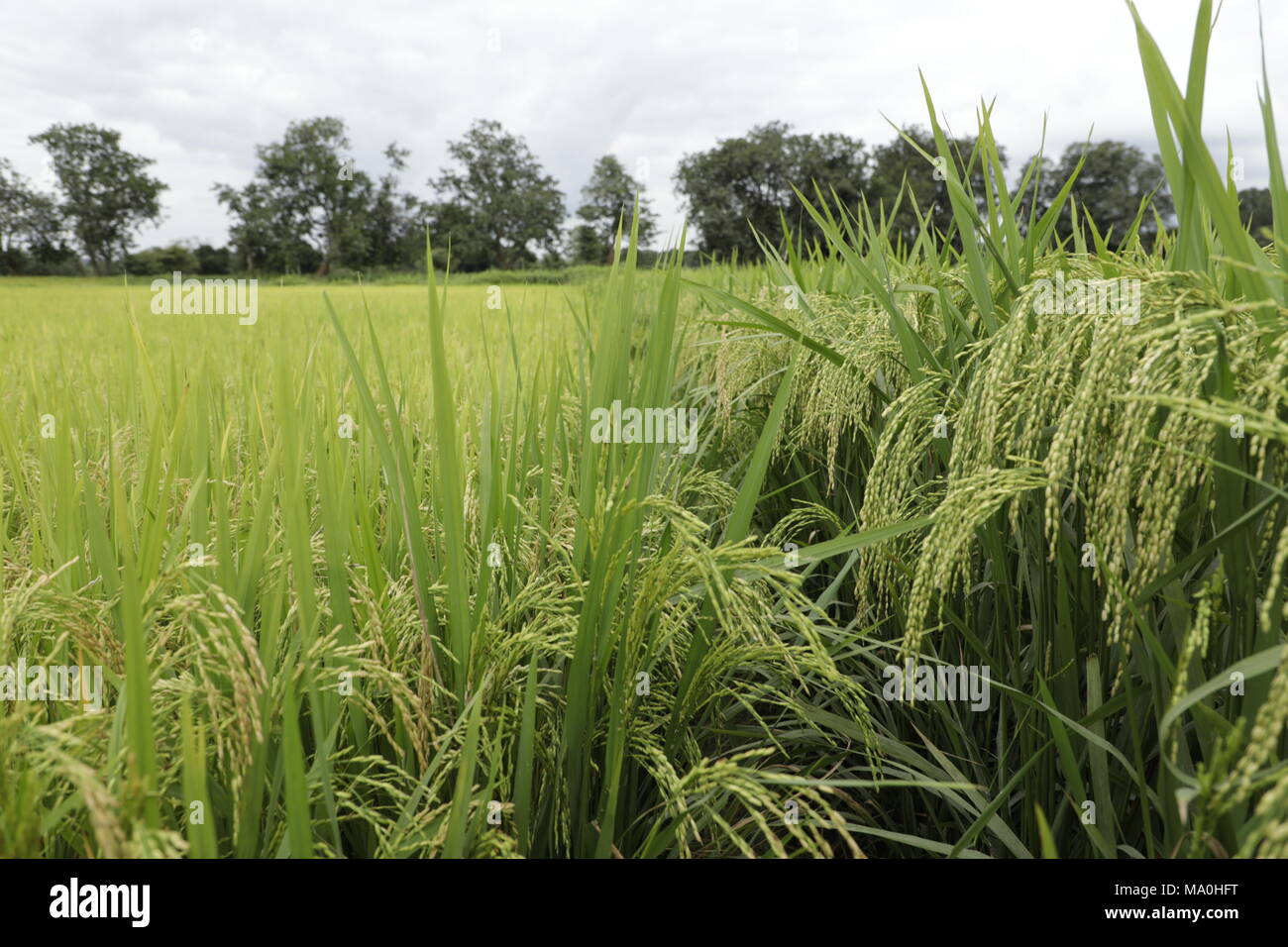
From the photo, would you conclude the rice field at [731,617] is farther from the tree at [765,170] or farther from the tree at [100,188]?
the tree at [100,188]

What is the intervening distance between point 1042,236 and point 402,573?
151 centimetres

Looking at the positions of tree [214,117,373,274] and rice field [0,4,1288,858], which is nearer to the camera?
rice field [0,4,1288,858]

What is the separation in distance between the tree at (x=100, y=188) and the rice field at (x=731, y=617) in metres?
48.4

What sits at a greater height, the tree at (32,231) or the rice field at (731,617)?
the tree at (32,231)

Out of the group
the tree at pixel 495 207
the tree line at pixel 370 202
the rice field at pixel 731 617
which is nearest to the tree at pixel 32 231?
the tree line at pixel 370 202

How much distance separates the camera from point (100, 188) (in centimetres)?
3981

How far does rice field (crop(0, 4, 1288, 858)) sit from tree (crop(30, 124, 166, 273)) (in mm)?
48388

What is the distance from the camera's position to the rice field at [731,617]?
77 cm

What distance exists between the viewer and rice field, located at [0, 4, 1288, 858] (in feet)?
2.53

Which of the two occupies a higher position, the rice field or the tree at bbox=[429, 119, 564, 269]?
the tree at bbox=[429, 119, 564, 269]

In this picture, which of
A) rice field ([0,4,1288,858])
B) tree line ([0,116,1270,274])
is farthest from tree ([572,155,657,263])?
rice field ([0,4,1288,858])

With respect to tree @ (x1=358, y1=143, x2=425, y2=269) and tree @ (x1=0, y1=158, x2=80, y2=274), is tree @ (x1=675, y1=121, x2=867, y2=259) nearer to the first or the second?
tree @ (x1=358, y1=143, x2=425, y2=269)
